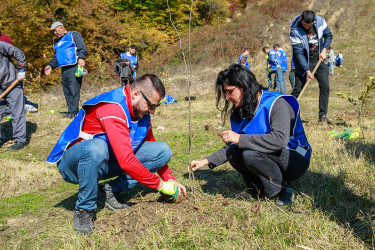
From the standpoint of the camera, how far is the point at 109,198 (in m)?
2.86

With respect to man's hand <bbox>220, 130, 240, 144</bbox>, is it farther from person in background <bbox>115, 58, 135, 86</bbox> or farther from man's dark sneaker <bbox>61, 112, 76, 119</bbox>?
person in background <bbox>115, 58, 135, 86</bbox>

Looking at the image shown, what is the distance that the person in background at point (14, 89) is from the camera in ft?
16.9

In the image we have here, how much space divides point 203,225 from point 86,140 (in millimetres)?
1111

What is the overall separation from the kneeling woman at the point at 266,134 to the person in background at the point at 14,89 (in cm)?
409

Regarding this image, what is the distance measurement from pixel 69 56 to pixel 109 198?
475cm

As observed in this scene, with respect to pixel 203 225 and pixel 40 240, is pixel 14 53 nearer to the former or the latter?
pixel 40 240

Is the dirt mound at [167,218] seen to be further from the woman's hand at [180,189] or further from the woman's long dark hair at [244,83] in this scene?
the woman's long dark hair at [244,83]

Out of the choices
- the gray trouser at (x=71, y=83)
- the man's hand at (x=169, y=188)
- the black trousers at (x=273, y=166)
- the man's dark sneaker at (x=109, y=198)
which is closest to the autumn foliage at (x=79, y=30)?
the gray trouser at (x=71, y=83)

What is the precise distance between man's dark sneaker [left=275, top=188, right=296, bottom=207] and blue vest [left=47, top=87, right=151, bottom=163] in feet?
4.22

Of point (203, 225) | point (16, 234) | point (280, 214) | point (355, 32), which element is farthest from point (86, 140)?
point (355, 32)

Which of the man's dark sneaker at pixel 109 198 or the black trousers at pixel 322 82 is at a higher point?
the black trousers at pixel 322 82

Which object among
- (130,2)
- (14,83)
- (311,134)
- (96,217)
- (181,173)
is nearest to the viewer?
(96,217)

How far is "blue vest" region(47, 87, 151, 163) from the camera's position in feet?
7.77

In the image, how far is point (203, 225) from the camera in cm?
225
